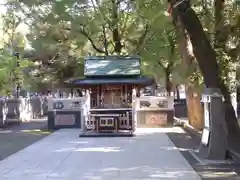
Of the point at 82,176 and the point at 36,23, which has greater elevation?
the point at 36,23

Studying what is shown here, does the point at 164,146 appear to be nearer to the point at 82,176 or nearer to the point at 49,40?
the point at 82,176

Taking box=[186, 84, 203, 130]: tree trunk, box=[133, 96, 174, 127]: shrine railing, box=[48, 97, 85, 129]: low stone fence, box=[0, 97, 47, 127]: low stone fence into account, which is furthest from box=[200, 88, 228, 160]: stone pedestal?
box=[0, 97, 47, 127]: low stone fence

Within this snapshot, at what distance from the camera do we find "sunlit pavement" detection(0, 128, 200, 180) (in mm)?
10656

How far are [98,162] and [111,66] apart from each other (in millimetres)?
10957

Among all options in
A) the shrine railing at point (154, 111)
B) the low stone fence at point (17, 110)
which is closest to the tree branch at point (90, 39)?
the shrine railing at point (154, 111)

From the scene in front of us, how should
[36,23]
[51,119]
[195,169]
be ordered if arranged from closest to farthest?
[195,169]
[51,119]
[36,23]

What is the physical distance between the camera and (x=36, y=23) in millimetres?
29734

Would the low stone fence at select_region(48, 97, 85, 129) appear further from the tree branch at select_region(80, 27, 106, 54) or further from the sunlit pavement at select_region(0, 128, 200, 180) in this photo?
the sunlit pavement at select_region(0, 128, 200, 180)

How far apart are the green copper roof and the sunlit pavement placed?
4882 mm

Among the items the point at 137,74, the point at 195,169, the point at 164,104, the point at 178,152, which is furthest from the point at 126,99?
the point at 195,169

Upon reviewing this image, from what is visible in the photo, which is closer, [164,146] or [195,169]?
[195,169]

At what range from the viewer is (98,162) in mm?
12828

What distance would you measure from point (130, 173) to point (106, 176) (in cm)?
63

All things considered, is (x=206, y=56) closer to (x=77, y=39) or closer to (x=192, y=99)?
(x=192, y=99)
